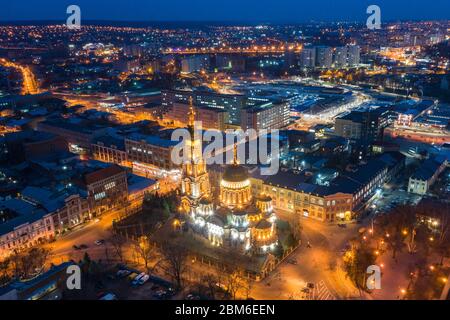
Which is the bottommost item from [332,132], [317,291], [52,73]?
[317,291]

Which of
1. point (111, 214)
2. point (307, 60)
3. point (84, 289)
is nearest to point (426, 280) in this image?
point (84, 289)

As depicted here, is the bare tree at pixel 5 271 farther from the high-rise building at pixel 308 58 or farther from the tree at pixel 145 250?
the high-rise building at pixel 308 58

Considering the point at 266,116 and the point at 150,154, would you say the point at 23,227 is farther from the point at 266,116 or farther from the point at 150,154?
the point at 266,116

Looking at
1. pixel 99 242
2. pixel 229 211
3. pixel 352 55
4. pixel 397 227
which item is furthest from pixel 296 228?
pixel 352 55

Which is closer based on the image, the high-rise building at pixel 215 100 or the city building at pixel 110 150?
the city building at pixel 110 150

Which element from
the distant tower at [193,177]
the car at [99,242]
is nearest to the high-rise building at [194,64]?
the distant tower at [193,177]
